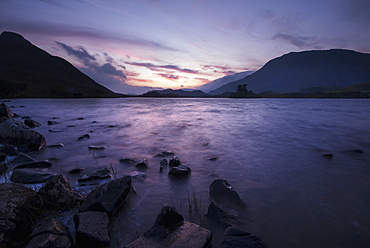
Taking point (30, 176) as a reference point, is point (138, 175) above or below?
below

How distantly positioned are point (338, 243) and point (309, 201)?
54.2 inches

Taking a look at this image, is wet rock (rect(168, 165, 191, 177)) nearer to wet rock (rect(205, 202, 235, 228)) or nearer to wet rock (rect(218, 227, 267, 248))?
wet rock (rect(205, 202, 235, 228))

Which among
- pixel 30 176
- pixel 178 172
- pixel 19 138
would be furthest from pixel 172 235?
pixel 19 138

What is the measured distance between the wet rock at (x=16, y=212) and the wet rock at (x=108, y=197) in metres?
0.80

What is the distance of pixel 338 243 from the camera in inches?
124

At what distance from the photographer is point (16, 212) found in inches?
116

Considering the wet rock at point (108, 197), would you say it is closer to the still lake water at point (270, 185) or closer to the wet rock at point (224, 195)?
the still lake water at point (270, 185)

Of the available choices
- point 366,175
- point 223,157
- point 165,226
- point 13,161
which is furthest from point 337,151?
point 13,161

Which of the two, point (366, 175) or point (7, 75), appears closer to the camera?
point (366, 175)

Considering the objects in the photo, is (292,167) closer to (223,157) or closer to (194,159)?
(223,157)

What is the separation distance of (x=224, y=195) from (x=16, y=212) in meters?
4.14

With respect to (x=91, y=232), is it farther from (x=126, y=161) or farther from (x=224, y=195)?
(x=126, y=161)

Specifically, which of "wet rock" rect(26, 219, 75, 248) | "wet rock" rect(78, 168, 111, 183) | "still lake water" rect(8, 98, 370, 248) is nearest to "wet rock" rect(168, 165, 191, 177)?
"still lake water" rect(8, 98, 370, 248)

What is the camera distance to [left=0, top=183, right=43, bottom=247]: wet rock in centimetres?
272
